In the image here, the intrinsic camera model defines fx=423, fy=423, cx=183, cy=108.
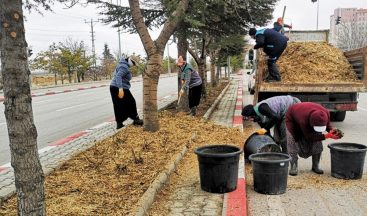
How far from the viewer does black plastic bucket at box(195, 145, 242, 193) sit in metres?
4.87

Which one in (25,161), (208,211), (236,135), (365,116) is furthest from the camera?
(365,116)

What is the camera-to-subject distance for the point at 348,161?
567 cm

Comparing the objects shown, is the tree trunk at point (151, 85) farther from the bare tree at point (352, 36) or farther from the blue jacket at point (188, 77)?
the bare tree at point (352, 36)

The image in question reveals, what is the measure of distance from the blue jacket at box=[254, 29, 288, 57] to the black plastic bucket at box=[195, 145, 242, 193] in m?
5.51

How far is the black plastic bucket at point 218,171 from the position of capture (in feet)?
16.0

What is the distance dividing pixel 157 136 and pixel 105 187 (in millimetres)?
3119

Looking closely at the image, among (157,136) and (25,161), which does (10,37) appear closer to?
(25,161)

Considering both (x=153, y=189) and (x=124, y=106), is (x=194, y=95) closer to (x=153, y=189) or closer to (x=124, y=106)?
(x=124, y=106)

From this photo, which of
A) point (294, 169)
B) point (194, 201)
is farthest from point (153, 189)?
point (294, 169)

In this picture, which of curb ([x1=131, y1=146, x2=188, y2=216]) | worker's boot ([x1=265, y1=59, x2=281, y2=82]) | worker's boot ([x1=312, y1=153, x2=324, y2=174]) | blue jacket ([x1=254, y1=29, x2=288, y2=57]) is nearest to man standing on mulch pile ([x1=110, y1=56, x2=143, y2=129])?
blue jacket ([x1=254, y1=29, x2=288, y2=57])

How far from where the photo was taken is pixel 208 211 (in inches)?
172

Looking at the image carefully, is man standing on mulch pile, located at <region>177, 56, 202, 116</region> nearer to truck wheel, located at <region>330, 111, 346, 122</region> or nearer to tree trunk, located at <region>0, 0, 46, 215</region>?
truck wheel, located at <region>330, 111, 346, 122</region>

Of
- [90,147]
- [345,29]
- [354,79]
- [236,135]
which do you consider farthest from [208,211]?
[345,29]

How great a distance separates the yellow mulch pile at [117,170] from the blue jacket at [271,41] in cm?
228
